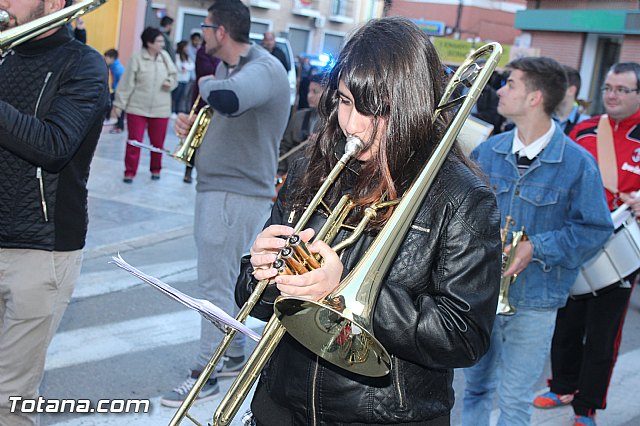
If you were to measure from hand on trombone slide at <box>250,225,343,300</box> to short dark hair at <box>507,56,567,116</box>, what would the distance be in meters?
2.30

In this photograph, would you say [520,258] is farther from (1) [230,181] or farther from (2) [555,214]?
(1) [230,181]

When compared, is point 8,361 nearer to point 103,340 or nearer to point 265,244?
point 265,244

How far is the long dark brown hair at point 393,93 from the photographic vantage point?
2119 millimetres

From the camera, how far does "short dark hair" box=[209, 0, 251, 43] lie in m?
4.67

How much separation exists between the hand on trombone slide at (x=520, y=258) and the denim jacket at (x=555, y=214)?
5 cm

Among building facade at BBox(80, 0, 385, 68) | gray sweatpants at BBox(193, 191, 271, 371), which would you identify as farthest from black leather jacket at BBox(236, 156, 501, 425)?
building facade at BBox(80, 0, 385, 68)

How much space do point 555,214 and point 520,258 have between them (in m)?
0.33

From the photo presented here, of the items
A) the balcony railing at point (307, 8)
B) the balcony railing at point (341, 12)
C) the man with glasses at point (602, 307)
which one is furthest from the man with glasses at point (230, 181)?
the balcony railing at point (341, 12)

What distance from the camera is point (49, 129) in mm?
2973

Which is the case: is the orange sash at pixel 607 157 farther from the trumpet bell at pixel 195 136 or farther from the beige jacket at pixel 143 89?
the beige jacket at pixel 143 89

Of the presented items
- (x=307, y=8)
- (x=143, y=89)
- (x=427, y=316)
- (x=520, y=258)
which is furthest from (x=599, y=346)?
(x=307, y=8)

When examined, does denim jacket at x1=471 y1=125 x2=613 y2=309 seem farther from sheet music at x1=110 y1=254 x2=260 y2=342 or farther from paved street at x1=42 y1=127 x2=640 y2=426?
sheet music at x1=110 y1=254 x2=260 y2=342

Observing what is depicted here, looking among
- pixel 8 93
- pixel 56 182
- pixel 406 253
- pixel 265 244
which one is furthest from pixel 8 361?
pixel 406 253

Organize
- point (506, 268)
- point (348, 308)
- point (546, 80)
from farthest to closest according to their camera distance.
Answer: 1. point (546, 80)
2. point (506, 268)
3. point (348, 308)
